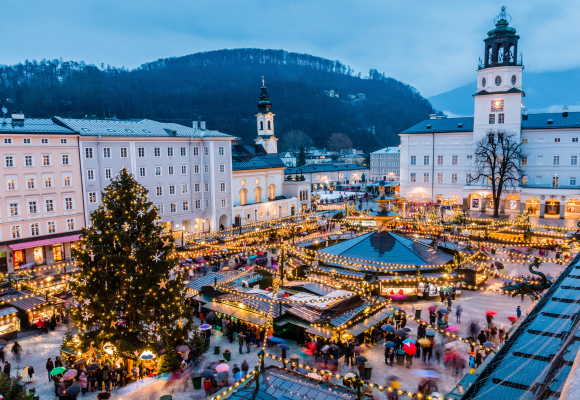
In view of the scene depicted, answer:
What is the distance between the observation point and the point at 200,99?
448ft

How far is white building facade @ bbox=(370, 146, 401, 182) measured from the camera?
10919cm

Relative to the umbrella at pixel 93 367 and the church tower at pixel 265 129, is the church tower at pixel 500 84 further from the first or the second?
the umbrella at pixel 93 367

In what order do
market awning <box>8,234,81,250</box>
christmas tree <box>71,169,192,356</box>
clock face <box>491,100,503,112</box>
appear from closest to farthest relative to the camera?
1. christmas tree <box>71,169,192,356</box>
2. market awning <box>8,234,81,250</box>
3. clock face <box>491,100,503,112</box>

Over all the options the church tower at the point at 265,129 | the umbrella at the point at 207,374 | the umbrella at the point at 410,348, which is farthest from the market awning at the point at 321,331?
the church tower at the point at 265,129

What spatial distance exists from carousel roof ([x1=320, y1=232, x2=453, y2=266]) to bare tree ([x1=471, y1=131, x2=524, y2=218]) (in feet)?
92.0

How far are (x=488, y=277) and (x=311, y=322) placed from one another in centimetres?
1645

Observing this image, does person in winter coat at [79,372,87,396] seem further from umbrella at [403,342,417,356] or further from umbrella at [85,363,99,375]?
umbrella at [403,342,417,356]

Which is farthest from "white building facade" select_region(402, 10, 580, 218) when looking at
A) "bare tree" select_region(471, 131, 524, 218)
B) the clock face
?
"bare tree" select_region(471, 131, 524, 218)

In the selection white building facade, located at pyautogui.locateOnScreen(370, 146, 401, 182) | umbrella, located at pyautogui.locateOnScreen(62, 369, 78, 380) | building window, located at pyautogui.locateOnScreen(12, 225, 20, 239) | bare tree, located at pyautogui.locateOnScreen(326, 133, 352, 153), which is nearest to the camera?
umbrella, located at pyautogui.locateOnScreen(62, 369, 78, 380)

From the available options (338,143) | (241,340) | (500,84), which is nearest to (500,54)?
(500,84)

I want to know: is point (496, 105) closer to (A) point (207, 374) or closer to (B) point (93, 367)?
(A) point (207, 374)

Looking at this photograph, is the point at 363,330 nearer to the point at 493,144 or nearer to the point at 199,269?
the point at 199,269

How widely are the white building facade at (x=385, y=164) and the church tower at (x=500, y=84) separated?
5172 centimetres

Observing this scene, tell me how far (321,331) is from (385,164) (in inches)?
3817
